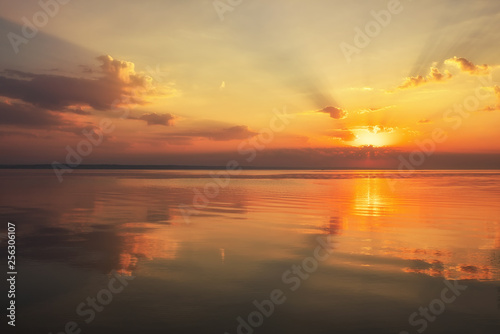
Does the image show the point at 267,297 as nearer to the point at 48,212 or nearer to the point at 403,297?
the point at 403,297

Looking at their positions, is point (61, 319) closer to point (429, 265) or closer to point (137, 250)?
point (137, 250)

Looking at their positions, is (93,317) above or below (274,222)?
below

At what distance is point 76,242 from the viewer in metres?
15.9

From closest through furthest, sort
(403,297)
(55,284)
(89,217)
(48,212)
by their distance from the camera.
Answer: (403,297), (55,284), (89,217), (48,212)

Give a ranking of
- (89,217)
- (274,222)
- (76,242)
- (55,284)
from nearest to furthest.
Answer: (55,284) < (76,242) < (274,222) < (89,217)

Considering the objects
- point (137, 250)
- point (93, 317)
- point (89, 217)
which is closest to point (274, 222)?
point (137, 250)

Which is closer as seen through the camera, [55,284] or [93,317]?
[93,317]

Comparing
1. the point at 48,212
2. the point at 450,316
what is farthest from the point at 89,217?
the point at 450,316

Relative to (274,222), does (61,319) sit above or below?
below

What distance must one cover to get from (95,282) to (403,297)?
7.78 m

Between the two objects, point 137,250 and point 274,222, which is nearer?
point 137,250

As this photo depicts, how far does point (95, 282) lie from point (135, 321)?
306 centimetres

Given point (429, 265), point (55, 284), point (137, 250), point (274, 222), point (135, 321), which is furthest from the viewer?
point (274, 222)

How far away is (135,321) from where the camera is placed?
8.31 meters
